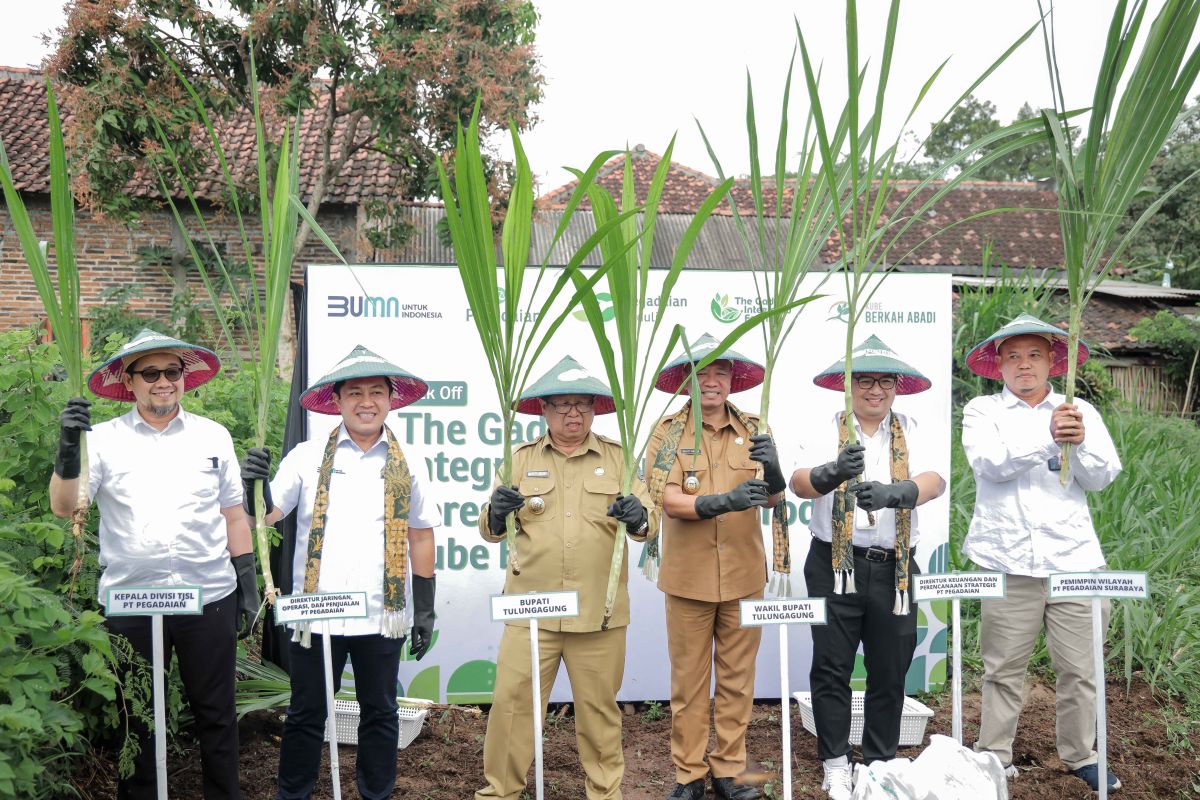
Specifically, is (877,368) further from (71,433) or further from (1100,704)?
(71,433)

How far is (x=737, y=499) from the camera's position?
2908 millimetres

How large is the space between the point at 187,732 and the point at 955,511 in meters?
4.02

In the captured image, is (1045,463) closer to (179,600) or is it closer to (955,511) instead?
(955,511)

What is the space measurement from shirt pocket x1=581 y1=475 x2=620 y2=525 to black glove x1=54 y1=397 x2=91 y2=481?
1407 millimetres

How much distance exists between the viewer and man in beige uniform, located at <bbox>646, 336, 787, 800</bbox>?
316cm

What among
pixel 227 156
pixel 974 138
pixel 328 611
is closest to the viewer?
pixel 328 611

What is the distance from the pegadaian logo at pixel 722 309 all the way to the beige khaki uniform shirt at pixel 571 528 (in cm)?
134

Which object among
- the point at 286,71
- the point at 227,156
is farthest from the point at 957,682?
the point at 227,156

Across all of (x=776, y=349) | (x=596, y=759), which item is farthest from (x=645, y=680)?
(x=776, y=349)

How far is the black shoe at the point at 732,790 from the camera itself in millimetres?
3111

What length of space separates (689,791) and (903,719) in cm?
108

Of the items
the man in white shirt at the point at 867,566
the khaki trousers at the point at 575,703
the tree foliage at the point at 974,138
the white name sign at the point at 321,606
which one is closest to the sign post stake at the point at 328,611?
the white name sign at the point at 321,606

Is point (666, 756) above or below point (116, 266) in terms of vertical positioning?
below

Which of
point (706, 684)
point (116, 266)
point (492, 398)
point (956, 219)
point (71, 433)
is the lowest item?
point (706, 684)
